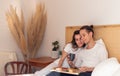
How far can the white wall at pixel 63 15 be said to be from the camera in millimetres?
2838

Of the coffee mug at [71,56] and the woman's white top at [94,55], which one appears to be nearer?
the woman's white top at [94,55]

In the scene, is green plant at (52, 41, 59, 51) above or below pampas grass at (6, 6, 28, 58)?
below

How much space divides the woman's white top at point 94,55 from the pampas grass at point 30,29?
4.14ft

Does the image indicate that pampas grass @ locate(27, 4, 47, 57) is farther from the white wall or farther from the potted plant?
the potted plant

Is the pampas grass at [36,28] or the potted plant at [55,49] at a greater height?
the pampas grass at [36,28]

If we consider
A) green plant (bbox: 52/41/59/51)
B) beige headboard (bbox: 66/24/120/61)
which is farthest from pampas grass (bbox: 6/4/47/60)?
beige headboard (bbox: 66/24/120/61)

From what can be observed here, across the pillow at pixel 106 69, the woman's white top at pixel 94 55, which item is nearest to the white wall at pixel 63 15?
the woman's white top at pixel 94 55

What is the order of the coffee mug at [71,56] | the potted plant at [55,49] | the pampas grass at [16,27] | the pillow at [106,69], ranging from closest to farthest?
the pillow at [106,69] → the coffee mug at [71,56] → the potted plant at [55,49] → the pampas grass at [16,27]

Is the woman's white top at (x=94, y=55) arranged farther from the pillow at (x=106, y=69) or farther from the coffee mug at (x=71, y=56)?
the pillow at (x=106, y=69)

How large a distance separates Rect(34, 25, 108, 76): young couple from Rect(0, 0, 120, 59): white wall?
0.27 meters

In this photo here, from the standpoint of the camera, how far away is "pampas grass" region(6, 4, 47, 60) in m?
3.65

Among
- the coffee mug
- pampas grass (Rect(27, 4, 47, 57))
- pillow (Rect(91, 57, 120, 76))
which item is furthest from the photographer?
pampas grass (Rect(27, 4, 47, 57))

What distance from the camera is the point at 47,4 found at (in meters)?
3.83

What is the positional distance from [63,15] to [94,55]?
3.63 ft
